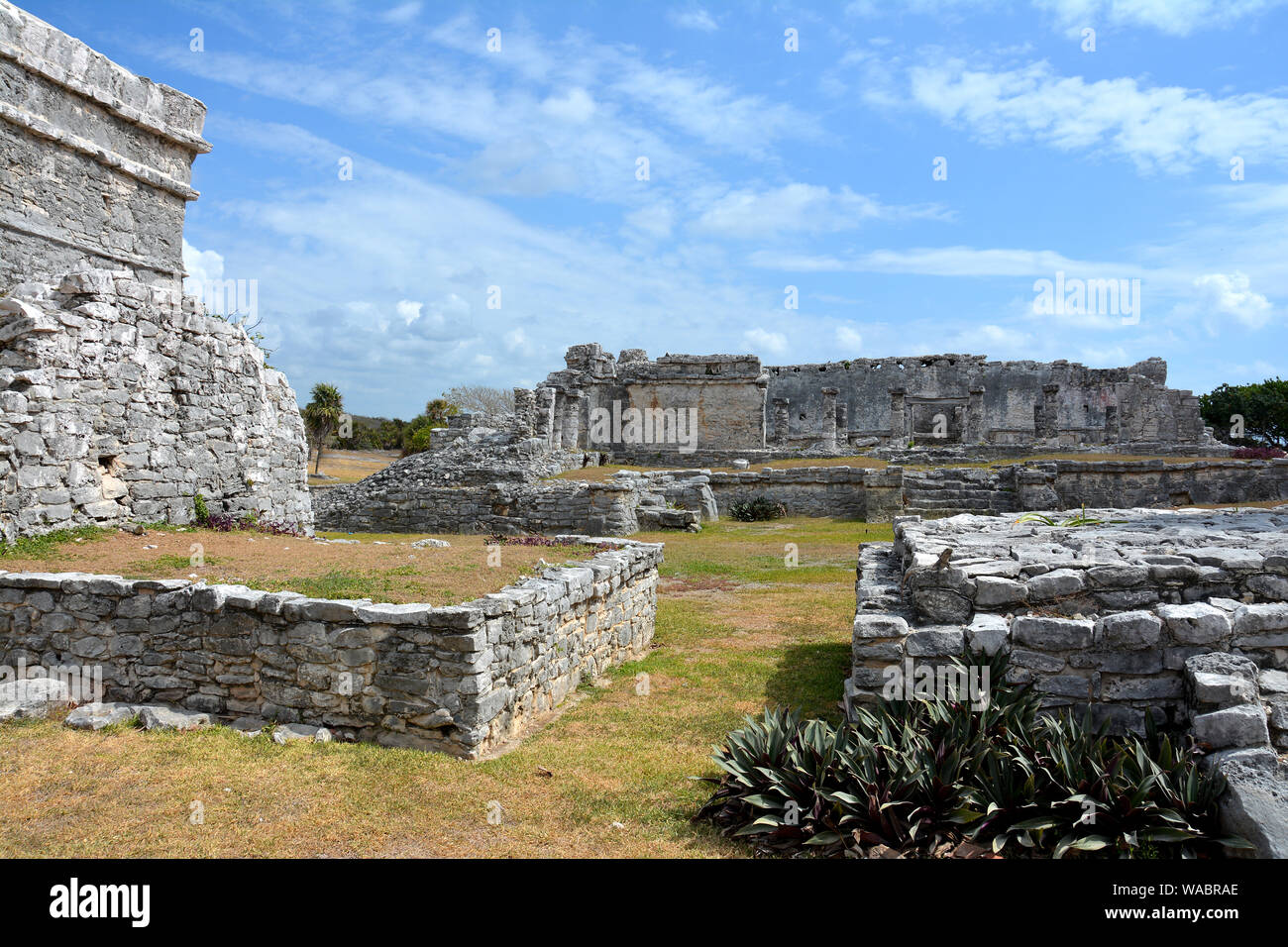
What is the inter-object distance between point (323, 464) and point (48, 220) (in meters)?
38.1

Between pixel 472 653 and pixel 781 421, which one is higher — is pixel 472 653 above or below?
below

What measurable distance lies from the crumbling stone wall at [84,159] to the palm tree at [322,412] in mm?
29582

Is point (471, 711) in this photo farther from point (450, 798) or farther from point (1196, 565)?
point (1196, 565)

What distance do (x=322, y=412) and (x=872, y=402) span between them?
99.5 ft

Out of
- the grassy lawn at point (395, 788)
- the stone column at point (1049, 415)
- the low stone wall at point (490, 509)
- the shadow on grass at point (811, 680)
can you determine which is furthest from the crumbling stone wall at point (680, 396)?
the grassy lawn at point (395, 788)

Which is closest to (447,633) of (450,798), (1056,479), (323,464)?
(450,798)

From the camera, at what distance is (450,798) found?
4848 mm

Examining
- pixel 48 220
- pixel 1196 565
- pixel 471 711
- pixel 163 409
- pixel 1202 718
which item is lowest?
pixel 471 711

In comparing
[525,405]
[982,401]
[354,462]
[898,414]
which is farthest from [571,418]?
[354,462]

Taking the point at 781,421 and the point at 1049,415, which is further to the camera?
the point at 781,421

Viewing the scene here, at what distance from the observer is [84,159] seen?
41.2ft

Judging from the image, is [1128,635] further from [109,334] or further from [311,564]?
[109,334]

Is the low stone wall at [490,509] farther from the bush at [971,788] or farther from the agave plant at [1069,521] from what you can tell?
the bush at [971,788]

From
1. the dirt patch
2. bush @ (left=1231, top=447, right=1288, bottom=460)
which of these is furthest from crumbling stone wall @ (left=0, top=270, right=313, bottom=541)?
bush @ (left=1231, top=447, right=1288, bottom=460)
